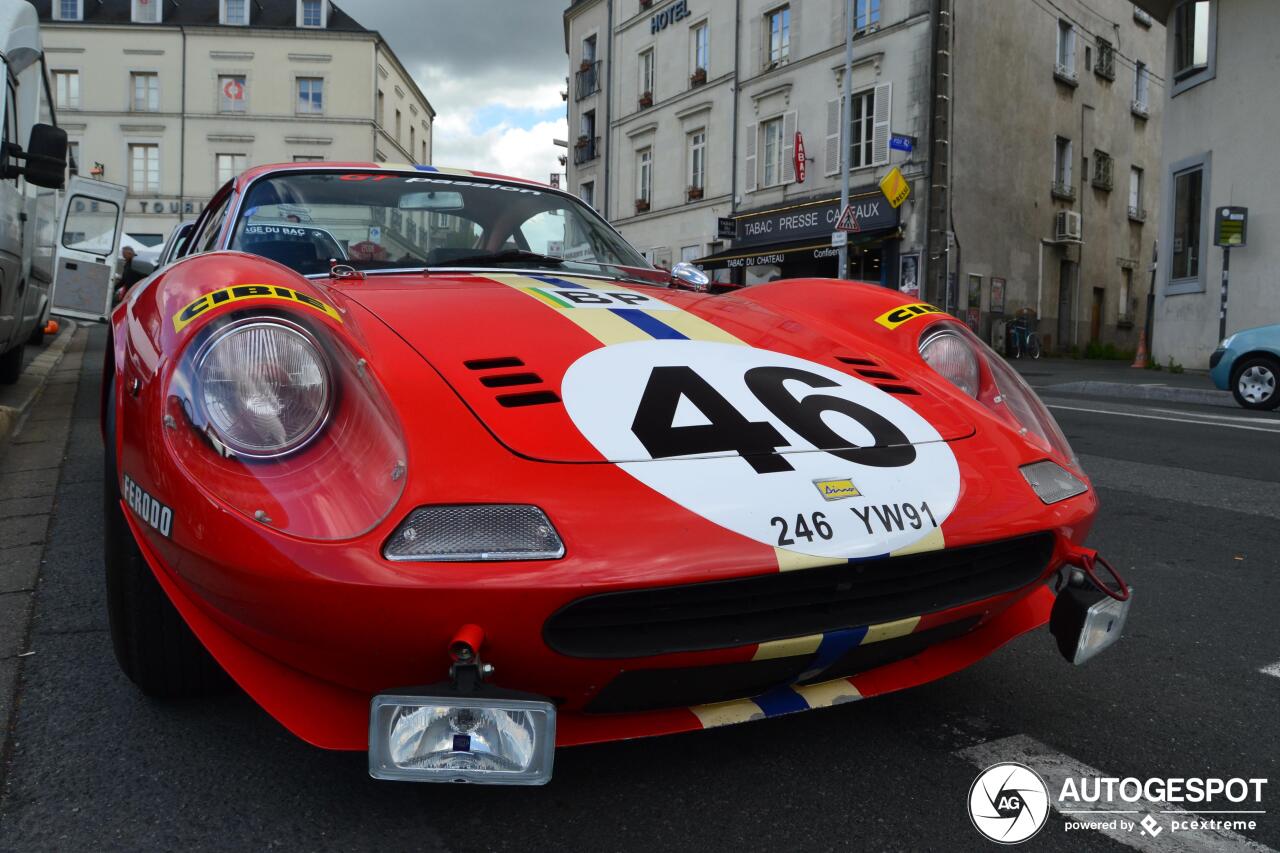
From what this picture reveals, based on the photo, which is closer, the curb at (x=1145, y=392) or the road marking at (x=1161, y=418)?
the road marking at (x=1161, y=418)

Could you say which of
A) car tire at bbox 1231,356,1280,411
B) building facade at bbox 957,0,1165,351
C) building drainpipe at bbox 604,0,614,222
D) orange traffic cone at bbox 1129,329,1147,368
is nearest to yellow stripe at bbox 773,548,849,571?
car tire at bbox 1231,356,1280,411

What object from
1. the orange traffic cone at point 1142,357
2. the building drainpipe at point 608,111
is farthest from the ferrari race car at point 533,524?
the building drainpipe at point 608,111

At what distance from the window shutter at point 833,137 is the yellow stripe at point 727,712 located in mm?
19534

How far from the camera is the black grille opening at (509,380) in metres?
Result: 1.73

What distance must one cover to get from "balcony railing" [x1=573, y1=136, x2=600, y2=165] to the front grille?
28062 millimetres

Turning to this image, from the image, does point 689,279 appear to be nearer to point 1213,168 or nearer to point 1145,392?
point 1145,392

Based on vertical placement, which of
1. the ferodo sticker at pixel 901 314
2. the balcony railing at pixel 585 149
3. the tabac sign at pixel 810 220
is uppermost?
the balcony railing at pixel 585 149

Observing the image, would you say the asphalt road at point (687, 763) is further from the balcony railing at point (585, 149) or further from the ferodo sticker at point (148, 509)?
the balcony railing at point (585, 149)

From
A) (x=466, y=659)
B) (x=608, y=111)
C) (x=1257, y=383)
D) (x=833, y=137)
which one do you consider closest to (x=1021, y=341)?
(x=833, y=137)

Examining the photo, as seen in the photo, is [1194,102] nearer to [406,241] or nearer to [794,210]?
[794,210]

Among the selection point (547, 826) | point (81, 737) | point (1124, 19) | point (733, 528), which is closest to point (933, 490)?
point (733, 528)

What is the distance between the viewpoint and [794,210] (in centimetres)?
2075

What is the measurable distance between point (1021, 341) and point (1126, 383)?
737cm

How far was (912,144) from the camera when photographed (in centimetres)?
1670
